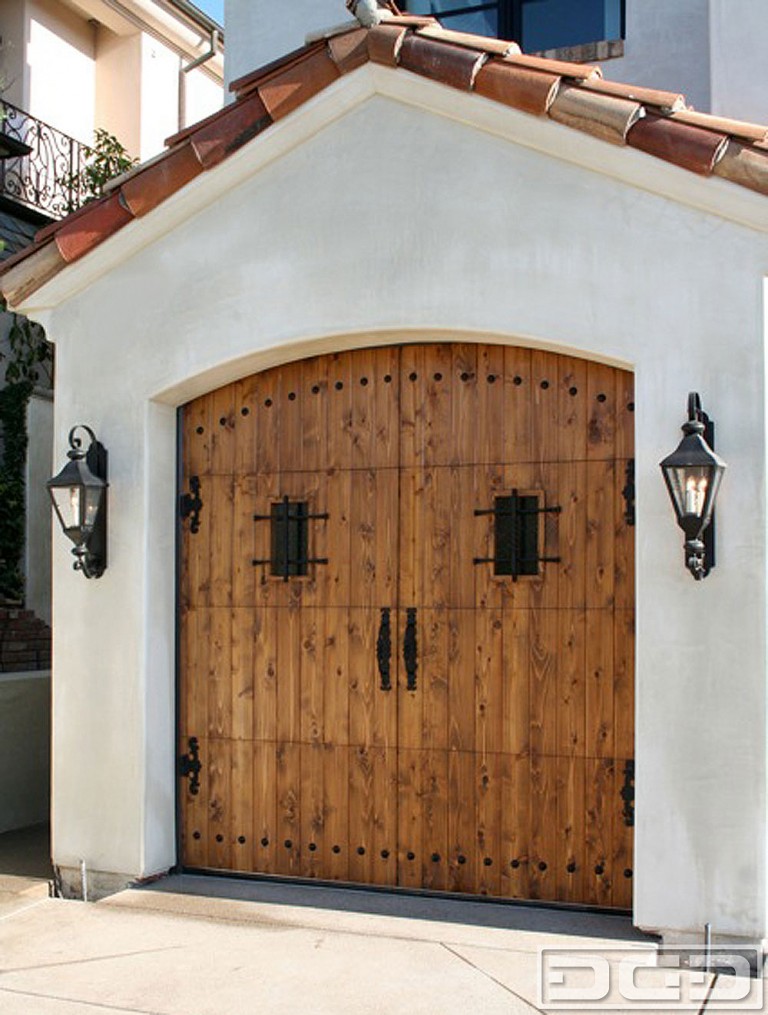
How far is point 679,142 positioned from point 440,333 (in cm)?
154

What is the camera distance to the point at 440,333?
6457 mm

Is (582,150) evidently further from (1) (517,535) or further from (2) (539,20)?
(2) (539,20)

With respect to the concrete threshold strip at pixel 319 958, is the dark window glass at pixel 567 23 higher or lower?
higher

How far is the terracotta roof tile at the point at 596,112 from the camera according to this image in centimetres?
577

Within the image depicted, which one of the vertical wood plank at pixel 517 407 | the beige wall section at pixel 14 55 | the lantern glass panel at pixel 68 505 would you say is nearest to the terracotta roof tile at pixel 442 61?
the vertical wood plank at pixel 517 407

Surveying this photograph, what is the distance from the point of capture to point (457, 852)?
6465 mm

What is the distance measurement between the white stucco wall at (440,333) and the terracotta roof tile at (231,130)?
87mm

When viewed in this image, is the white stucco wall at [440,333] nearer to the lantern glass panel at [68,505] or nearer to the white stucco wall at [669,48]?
the lantern glass panel at [68,505]

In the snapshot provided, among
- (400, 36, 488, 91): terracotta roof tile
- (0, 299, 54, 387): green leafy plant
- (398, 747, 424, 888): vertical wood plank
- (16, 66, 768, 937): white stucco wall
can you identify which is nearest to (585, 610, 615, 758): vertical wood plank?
(16, 66, 768, 937): white stucco wall

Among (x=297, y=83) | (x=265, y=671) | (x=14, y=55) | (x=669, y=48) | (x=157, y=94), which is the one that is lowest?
(x=265, y=671)

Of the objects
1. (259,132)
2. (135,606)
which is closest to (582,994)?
(135,606)

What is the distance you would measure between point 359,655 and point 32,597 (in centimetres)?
516

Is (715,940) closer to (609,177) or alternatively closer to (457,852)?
(457,852)

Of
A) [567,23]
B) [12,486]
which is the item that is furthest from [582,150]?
[12,486]
